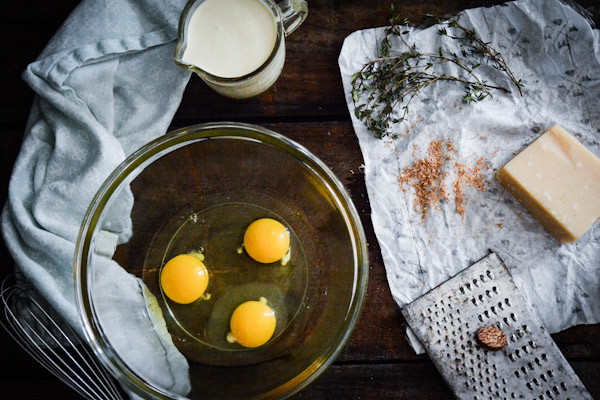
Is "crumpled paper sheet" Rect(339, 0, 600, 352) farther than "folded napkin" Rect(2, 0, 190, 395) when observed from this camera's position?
Yes

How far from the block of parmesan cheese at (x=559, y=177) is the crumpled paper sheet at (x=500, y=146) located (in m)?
0.07

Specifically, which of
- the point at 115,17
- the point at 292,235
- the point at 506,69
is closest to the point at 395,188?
the point at 292,235

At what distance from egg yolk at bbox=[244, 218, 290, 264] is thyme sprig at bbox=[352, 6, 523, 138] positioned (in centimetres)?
45

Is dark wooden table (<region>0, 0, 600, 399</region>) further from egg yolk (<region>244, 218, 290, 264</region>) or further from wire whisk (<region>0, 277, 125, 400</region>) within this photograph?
egg yolk (<region>244, 218, 290, 264</region>)

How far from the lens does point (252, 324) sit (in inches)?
55.9

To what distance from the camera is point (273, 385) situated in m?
1.42

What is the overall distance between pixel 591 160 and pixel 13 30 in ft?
6.27

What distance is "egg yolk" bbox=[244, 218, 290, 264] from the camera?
1.44m

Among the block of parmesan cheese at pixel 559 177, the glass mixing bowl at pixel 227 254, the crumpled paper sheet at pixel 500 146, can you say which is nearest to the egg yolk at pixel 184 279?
the glass mixing bowl at pixel 227 254

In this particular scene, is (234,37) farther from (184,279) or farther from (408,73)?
(184,279)

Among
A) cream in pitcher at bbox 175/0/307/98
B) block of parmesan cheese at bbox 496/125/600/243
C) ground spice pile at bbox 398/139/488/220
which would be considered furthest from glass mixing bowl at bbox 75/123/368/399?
block of parmesan cheese at bbox 496/125/600/243

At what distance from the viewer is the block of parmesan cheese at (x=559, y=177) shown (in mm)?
1492

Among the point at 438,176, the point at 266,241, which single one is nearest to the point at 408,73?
the point at 438,176

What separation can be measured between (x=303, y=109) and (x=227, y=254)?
0.54 meters
